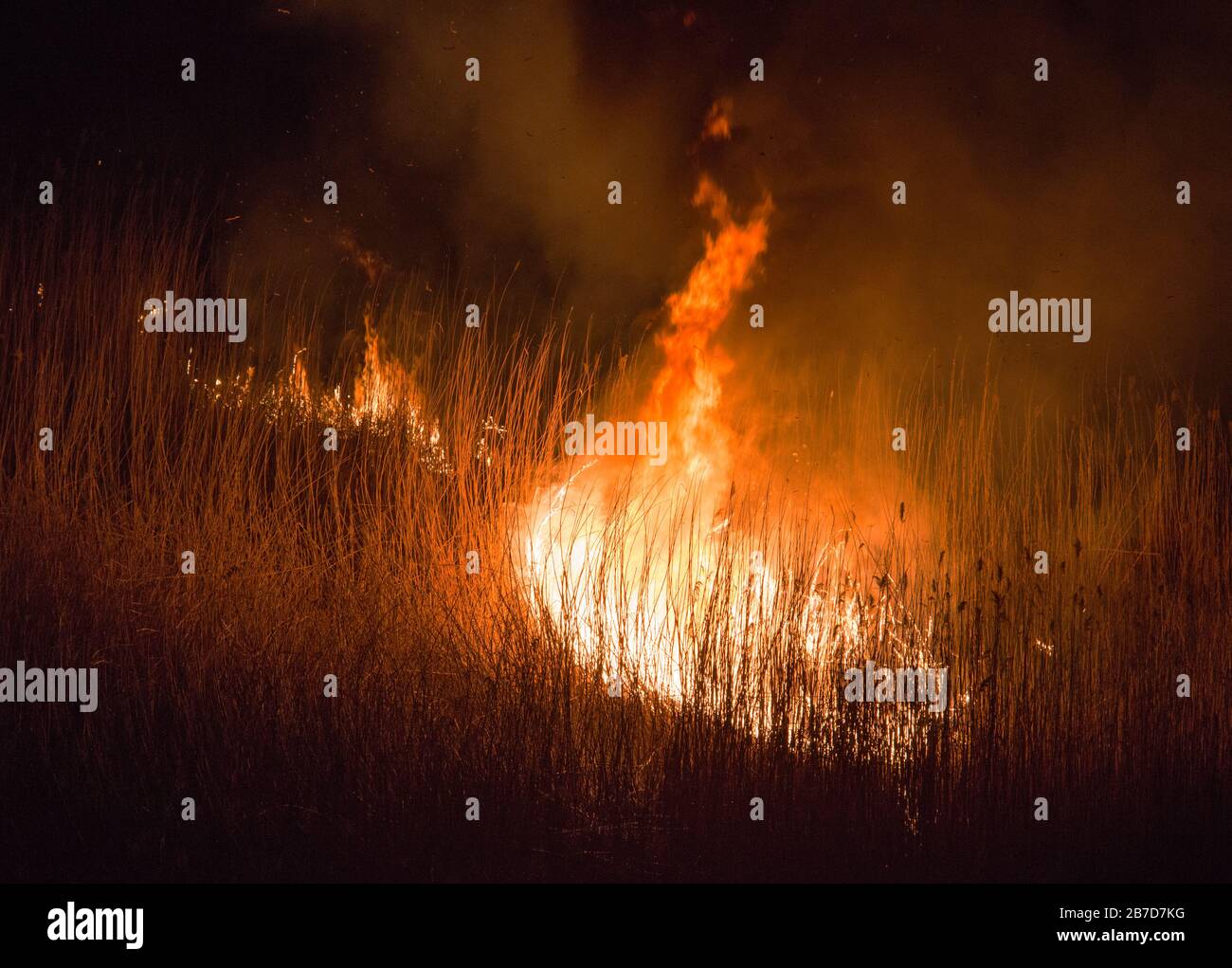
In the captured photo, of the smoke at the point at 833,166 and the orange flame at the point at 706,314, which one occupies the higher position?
the smoke at the point at 833,166

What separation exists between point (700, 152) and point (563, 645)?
3976 mm

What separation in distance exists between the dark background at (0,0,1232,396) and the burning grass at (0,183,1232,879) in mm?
1632

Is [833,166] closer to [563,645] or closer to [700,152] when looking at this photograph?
[700,152]

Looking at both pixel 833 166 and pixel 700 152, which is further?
pixel 833 166

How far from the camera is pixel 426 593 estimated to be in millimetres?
4898

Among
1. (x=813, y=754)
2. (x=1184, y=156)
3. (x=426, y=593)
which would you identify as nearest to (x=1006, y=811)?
(x=813, y=754)

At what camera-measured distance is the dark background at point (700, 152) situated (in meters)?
6.72

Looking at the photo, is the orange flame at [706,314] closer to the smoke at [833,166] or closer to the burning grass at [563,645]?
the smoke at [833,166]

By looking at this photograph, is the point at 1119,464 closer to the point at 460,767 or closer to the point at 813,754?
the point at 813,754

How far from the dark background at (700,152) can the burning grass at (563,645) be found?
1.63m

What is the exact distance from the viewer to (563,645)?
185 inches

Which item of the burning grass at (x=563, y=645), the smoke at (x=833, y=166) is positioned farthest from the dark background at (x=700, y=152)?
the burning grass at (x=563, y=645)

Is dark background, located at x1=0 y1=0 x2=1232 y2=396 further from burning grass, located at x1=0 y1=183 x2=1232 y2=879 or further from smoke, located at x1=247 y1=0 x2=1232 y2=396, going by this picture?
burning grass, located at x1=0 y1=183 x2=1232 y2=879

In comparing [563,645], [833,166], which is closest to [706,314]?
[833,166]
